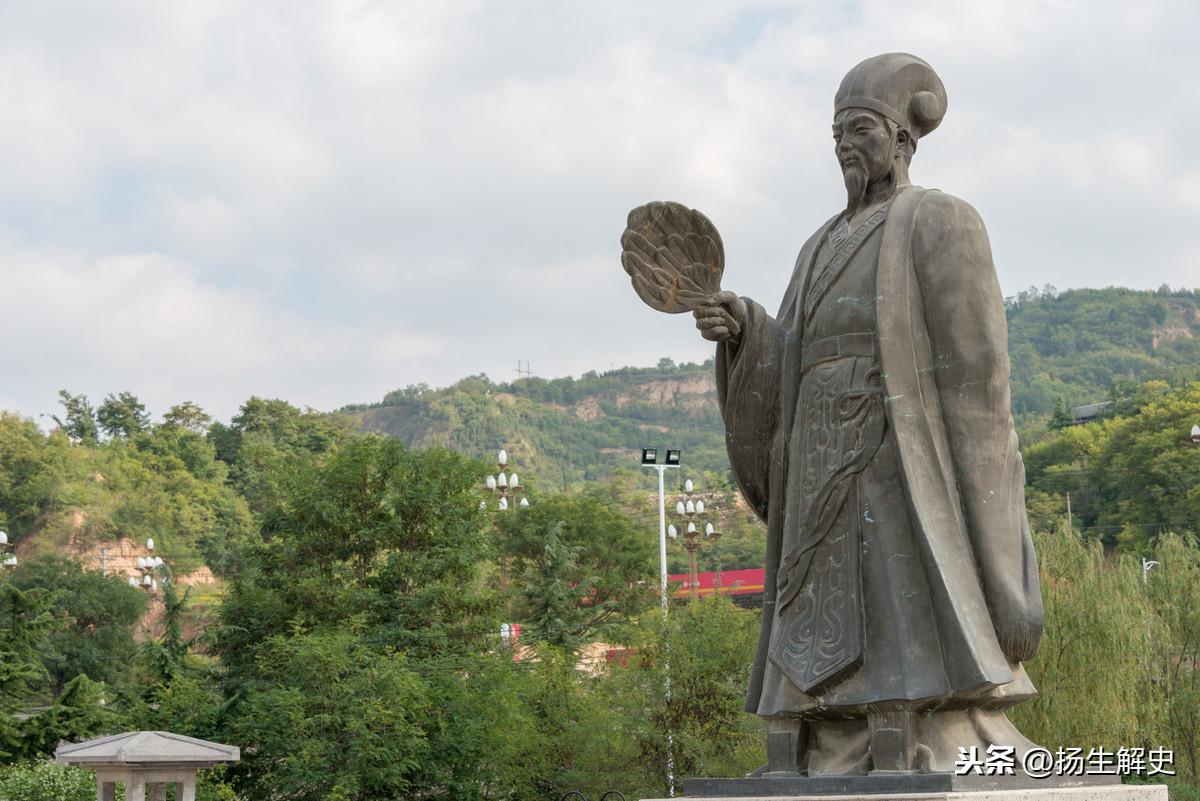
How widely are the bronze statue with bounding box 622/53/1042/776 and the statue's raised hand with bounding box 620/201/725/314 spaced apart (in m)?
0.01

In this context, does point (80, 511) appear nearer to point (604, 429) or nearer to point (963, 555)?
point (963, 555)

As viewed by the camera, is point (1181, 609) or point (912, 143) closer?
point (912, 143)

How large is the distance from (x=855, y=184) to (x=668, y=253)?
106cm

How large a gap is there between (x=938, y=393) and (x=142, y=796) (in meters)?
10.9

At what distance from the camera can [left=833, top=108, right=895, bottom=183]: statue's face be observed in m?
8.13

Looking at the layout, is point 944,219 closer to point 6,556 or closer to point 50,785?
point 50,785

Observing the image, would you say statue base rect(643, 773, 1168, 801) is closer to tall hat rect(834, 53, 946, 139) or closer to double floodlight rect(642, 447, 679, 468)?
tall hat rect(834, 53, 946, 139)

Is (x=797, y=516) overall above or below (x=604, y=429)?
below

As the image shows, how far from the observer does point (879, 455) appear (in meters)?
7.73

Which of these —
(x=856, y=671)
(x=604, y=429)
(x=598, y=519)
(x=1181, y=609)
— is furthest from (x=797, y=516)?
(x=604, y=429)

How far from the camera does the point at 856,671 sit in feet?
24.6

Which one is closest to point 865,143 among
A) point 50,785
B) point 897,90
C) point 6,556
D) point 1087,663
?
point 897,90

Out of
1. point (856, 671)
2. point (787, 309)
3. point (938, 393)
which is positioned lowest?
point (856, 671)

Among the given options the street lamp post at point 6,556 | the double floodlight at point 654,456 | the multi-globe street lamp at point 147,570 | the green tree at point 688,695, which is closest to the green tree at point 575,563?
the multi-globe street lamp at point 147,570
